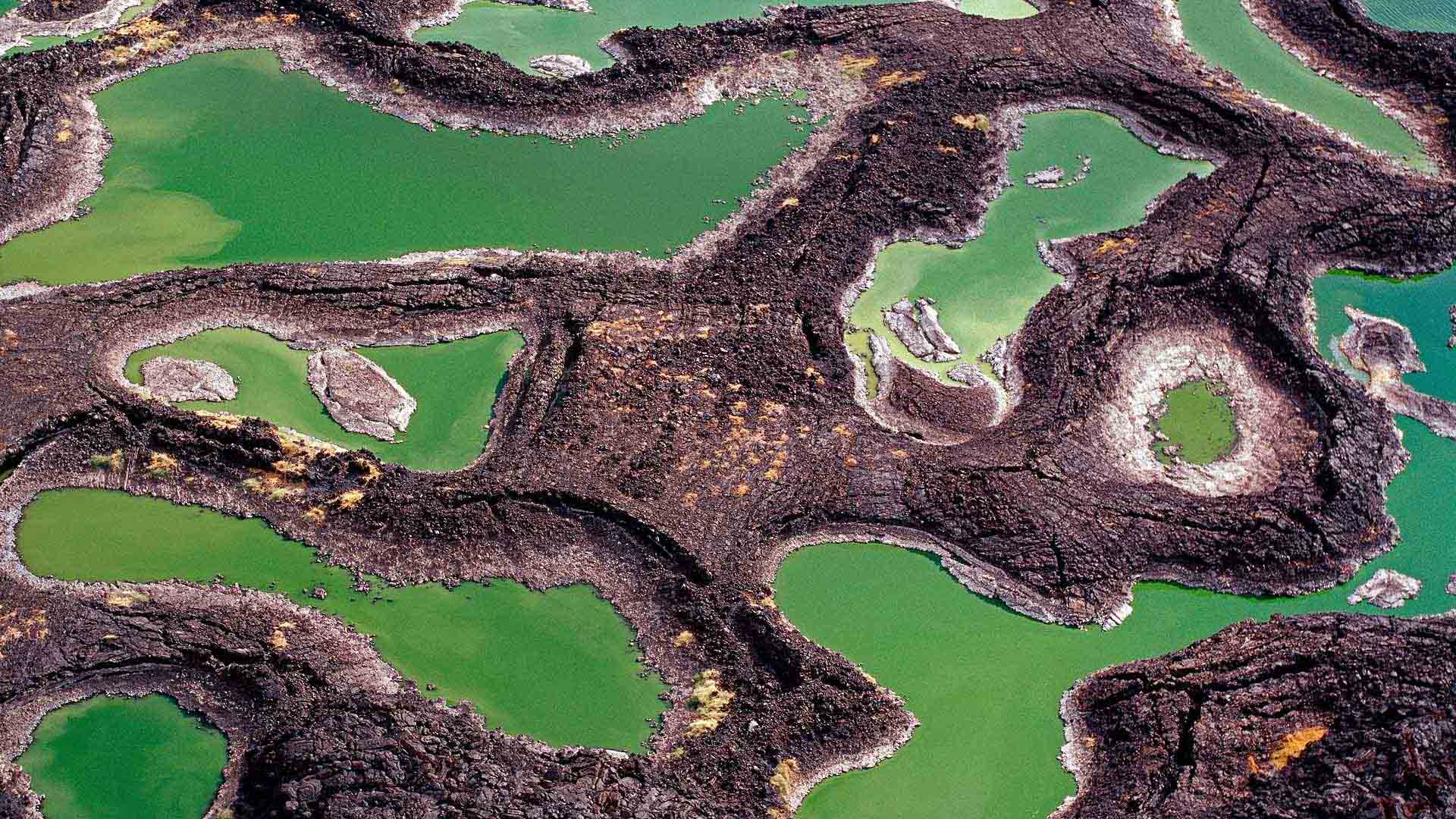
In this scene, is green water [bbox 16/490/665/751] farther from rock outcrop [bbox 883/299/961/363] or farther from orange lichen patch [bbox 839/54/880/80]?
orange lichen patch [bbox 839/54/880/80]

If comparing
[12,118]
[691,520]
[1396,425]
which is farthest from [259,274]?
[1396,425]

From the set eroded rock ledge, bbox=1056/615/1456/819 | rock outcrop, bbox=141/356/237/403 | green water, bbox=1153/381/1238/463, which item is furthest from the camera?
green water, bbox=1153/381/1238/463

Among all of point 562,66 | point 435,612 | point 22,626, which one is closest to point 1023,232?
point 562,66

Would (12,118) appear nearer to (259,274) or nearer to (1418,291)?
(259,274)

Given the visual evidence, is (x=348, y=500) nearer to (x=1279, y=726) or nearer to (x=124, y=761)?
(x=124, y=761)

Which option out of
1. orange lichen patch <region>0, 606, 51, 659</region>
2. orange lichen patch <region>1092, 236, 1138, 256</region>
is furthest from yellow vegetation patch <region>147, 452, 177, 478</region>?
orange lichen patch <region>1092, 236, 1138, 256</region>

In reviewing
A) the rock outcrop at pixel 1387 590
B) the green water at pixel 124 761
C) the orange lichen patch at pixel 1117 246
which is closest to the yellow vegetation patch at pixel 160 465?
the green water at pixel 124 761
